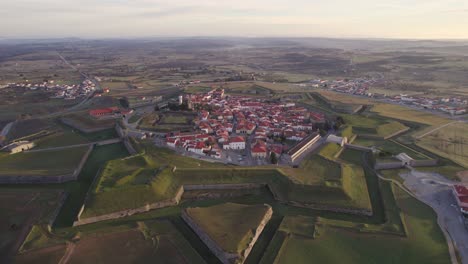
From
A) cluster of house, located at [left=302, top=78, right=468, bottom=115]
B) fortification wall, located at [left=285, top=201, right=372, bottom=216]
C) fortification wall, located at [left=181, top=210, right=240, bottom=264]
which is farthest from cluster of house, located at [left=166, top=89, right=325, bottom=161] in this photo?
cluster of house, located at [left=302, top=78, right=468, bottom=115]

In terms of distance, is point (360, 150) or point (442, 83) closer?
point (360, 150)

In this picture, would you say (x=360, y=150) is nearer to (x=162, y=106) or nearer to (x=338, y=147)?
(x=338, y=147)

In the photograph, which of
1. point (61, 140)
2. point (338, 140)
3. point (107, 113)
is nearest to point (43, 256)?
point (61, 140)

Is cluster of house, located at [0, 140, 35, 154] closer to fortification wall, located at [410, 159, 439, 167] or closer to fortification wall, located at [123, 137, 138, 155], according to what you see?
fortification wall, located at [123, 137, 138, 155]

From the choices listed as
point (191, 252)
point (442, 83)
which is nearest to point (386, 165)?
point (191, 252)

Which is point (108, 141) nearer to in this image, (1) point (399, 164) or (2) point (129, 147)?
(2) point (129, 147)

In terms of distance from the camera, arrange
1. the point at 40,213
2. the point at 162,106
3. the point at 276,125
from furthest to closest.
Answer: the point at 162,106, the point at 276,125, the point at 40,213

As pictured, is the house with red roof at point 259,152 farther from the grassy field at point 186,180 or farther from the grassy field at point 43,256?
the grassy field at point 43,256
